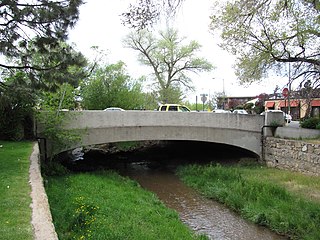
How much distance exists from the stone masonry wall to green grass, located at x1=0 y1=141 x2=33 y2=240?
10780mm

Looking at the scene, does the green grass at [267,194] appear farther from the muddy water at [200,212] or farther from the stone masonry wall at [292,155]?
the stone masonry wall at [292,155]

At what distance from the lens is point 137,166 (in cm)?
1883

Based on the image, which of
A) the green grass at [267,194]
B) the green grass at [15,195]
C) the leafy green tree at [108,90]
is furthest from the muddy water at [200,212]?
the leafy green tree at [108,90]

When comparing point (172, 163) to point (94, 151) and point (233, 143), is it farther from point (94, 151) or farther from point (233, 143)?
point (94, 151)

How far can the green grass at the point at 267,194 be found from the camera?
28.4ft

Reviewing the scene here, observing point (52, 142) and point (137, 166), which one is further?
point (137, 166)

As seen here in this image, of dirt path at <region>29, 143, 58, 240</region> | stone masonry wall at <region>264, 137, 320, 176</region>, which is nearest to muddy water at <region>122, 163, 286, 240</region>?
dirt path at <region>29, 143, 58, 240</region>

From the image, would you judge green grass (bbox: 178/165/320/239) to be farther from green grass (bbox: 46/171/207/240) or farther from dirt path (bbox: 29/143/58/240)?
dirt path (bbox: 29/143/58/240)

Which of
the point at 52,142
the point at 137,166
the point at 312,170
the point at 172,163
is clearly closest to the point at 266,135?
the point at 312,170

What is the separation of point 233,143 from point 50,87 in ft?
33.1

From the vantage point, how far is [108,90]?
29.5m

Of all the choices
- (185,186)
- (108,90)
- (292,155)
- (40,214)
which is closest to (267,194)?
(185,186)

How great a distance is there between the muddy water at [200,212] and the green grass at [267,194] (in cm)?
34

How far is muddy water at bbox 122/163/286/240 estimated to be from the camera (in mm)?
8695
